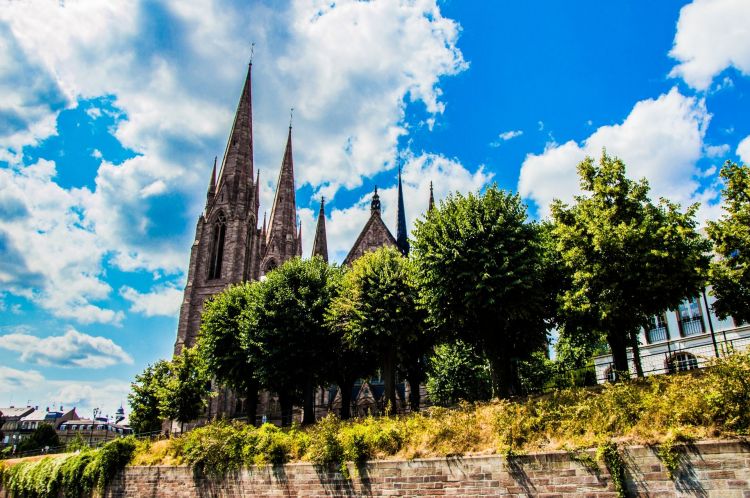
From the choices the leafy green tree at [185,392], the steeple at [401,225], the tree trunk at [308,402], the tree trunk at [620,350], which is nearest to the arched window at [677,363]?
the tree trunk at [620,350]

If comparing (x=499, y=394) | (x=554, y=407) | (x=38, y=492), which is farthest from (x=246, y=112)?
(x=554, y=407)

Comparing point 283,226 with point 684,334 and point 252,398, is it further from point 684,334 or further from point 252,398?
point 684,334

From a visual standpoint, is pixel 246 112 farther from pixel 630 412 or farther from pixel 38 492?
pixel 630 412

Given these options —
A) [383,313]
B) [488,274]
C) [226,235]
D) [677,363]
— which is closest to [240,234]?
[226,235]

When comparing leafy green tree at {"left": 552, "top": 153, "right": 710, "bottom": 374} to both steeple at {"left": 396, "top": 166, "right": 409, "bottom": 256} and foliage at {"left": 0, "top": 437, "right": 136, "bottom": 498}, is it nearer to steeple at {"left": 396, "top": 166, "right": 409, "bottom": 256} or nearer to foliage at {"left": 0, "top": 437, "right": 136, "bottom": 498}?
foliage at {"left": 0, "top": 437, "right": 136, "bottom": 498}

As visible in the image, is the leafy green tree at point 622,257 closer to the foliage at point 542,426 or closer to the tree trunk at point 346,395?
the foliage at point 542,426

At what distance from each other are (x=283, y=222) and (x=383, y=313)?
4196 cm

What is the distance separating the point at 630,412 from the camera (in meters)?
12.3

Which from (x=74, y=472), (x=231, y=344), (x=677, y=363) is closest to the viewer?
(x=74, y=472)

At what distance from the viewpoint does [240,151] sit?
5766 cm

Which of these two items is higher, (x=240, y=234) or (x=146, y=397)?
(x=240, y=234)

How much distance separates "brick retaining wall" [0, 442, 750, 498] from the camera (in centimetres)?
1038

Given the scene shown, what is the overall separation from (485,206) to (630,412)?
39.4 feet

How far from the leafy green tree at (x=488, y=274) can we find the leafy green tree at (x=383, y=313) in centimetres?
182
